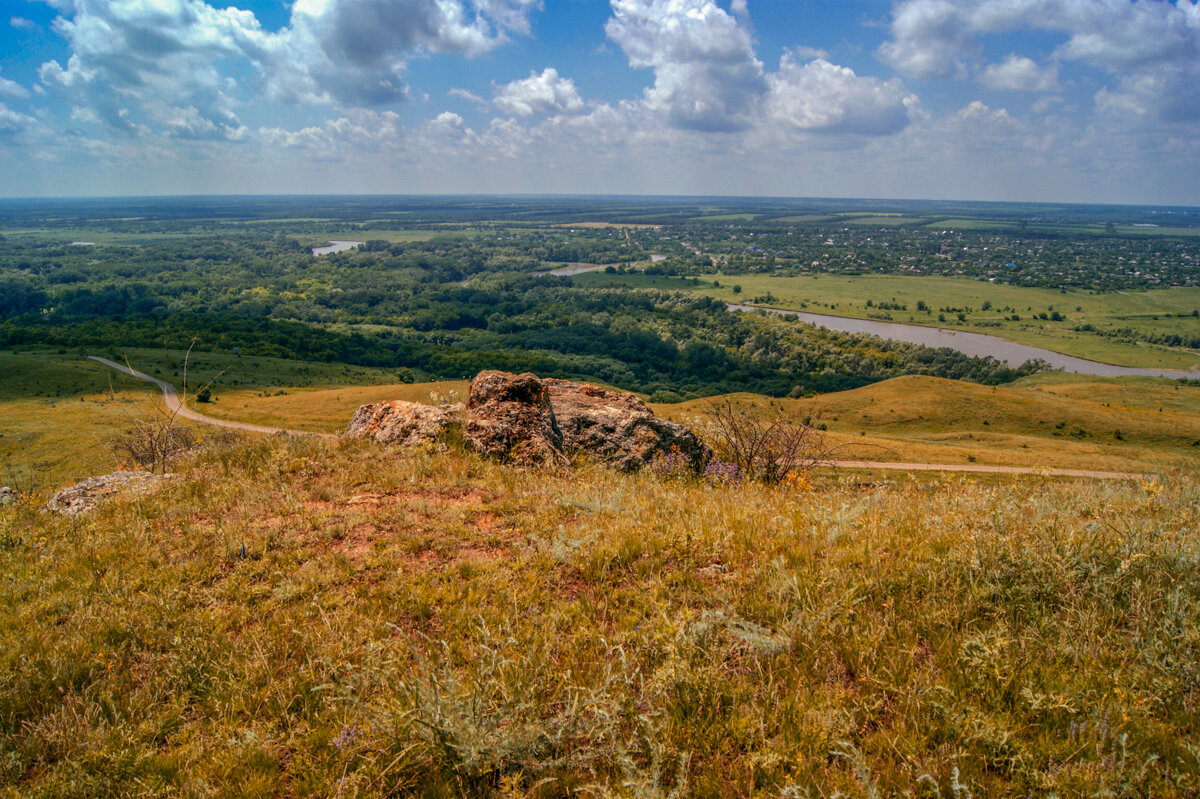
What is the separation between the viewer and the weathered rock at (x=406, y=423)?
9664mm

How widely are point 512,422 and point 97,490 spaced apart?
5.97 metres

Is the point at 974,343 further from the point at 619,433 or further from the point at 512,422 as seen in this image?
the point at 512,422

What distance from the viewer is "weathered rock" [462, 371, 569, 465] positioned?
9.20 metres

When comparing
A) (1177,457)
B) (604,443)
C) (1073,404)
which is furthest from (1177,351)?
(604,443)

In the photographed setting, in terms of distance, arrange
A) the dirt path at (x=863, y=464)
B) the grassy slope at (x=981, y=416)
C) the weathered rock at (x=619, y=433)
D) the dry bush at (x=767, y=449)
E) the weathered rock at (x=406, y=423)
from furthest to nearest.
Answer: the grassy slope at (x=981, y=416), the dirt path at (x=863, y=464), the weathered rock at (x=619, y=433), the dry bush at (x=767, y=449), the weathered rock at (x=406, y=423)

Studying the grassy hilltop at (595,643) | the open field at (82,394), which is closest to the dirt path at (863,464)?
the open field at (82,394)

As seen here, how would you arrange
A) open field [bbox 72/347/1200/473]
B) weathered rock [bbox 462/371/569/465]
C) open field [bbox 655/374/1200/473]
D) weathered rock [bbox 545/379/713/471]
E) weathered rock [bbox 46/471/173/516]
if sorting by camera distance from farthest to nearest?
1. open field [bbox 72/347/1200/473]
2. open field [bbox 655/374/1200/473]
3. weathered rock [bbox 545/379/713/471]
4. weathered rock [bbox 462/371/569/465]
5. weathered rock [bbox 46/471/173/516]

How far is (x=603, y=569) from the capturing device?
505cm

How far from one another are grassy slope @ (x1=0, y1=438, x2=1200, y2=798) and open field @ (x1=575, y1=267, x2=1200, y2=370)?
506 ft

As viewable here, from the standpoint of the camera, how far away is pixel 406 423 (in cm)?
999

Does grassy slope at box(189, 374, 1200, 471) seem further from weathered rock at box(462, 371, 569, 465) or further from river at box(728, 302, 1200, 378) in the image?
weathered rock at box(462, 371, 569, 465)

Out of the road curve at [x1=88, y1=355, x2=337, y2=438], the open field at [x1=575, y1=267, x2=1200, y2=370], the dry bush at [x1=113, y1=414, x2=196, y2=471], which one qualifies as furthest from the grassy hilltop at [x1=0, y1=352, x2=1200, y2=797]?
the open field at [x1=575, y1=267, x2=1200, y2=370]

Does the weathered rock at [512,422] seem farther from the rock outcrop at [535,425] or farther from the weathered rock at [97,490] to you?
the weathered rock at [97,490]

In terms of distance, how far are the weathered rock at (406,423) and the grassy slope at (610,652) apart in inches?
131
